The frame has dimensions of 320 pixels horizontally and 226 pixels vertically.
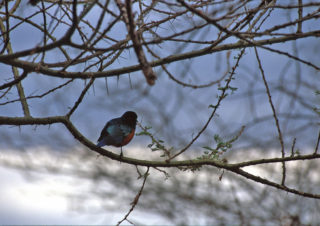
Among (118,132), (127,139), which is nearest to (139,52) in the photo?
(118,132)

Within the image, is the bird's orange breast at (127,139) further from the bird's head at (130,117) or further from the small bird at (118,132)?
the bird's head at (130,117)

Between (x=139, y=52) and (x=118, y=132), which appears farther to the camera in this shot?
(x=118, y=132)

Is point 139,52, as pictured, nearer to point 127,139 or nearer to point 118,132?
point 118,132

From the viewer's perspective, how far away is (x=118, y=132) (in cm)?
551

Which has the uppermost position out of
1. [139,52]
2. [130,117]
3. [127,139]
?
[130,117]

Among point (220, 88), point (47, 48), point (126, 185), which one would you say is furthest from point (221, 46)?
point (126, 185)

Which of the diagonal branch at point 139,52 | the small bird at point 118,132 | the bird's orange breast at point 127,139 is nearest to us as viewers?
the diagonal branch at point 139,52

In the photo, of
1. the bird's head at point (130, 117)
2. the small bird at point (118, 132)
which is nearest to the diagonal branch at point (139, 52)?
the small bird at point (118, 132)

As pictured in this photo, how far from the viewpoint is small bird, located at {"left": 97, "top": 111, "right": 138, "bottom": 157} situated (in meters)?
5.22

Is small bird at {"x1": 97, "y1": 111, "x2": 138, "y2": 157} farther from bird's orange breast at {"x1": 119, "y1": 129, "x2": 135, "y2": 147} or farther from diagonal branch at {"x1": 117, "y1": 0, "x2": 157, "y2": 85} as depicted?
diagonal branch at {"x1": 117, "y1": 0, "x2": 157, "y2": 85}

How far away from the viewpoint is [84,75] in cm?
347

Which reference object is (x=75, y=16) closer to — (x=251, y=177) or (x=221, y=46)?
(x=221, y=46)

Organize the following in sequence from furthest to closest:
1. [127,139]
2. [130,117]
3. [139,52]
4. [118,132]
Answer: [130,117]
[127,139]
[118,132]
[139,52]

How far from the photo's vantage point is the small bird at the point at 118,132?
17.1 ft
